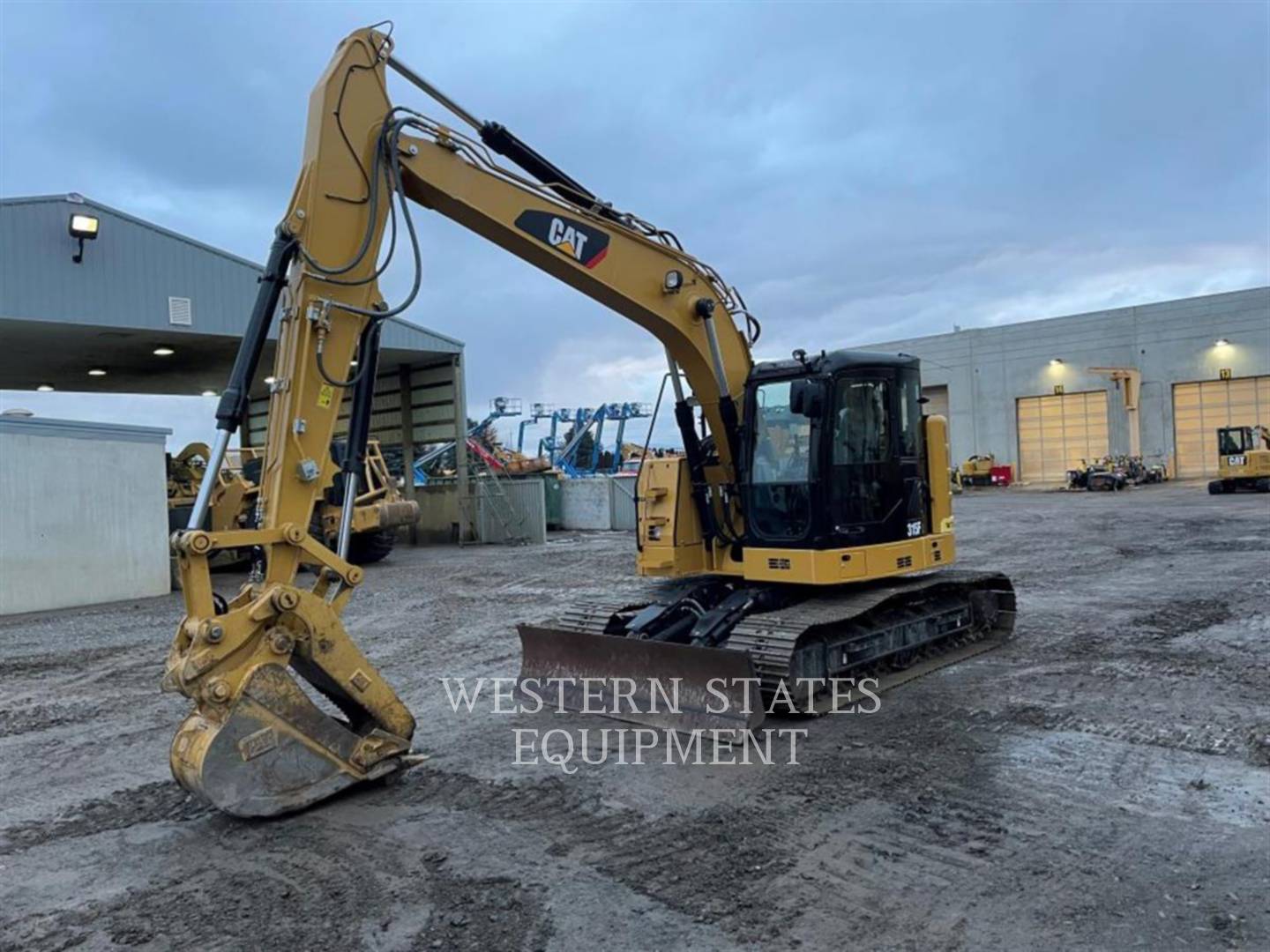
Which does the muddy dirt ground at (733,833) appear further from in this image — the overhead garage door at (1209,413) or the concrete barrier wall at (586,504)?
the overhead garage door at (1209,413)

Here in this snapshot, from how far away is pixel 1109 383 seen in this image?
39.4m

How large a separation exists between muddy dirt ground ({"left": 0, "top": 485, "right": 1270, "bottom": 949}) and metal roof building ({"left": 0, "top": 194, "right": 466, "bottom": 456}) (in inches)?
367

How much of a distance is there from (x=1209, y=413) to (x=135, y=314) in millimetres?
38098

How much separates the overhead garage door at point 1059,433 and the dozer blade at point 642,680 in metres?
38.8

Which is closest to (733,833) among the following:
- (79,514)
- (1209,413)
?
(79,514)

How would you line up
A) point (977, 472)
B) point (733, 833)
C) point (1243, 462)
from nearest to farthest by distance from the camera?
point (733, 833) < point (1243, 462) < point (977, 472)

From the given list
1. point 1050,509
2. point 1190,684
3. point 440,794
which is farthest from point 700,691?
point 1050,509

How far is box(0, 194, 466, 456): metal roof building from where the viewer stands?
1458cm

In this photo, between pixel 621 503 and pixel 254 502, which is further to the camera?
pixel 621 503

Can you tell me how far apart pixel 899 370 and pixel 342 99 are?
14.6 ft

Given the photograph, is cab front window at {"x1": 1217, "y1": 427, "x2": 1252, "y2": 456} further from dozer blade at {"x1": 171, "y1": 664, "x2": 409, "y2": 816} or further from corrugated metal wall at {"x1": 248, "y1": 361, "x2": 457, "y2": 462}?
dozer blade at {"x1": 171, "y1": 664, "x2": 409, "y2": 816}

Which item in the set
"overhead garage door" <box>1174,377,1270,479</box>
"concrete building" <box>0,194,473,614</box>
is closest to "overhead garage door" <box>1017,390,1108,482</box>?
"overhead garage door" <box>1174,377,1270,479</box>

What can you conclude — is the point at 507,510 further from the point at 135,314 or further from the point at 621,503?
the point at 135,314

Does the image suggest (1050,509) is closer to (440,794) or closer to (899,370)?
(899,370)
